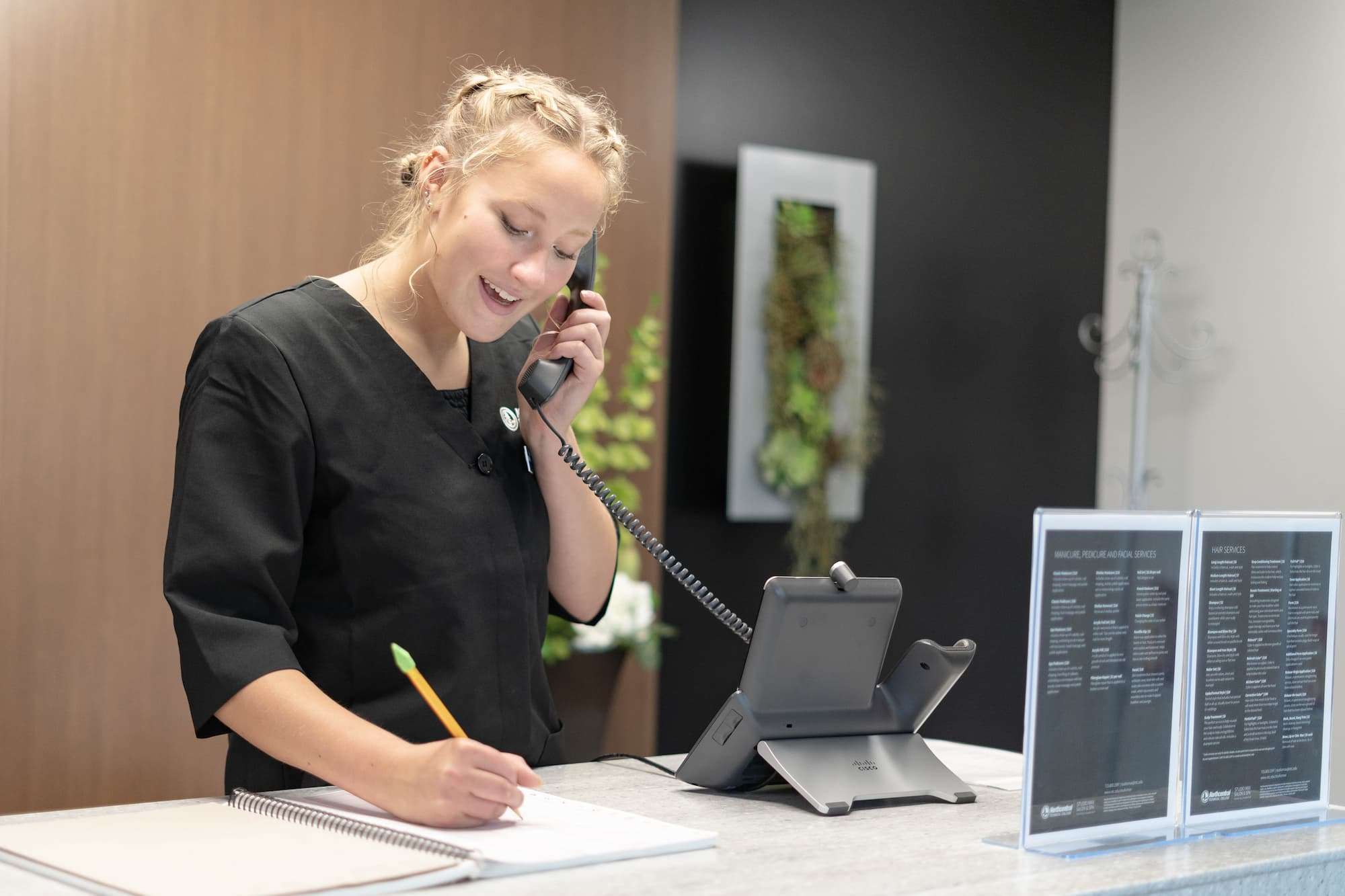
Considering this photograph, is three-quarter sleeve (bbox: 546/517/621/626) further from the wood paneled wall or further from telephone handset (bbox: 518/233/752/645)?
the wood paneled wall

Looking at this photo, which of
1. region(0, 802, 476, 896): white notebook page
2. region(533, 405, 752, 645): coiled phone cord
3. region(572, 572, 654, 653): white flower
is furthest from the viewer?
region(572, 572, 654, 653): white flower

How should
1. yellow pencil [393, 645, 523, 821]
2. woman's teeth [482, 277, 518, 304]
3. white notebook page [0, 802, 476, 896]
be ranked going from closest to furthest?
white notebook page [0, 802, 476, 896], yellow pencil [393, 645, 523, 821], woman's teeth [482, 277, 518, 304]

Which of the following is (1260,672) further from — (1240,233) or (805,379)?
(1240,233)

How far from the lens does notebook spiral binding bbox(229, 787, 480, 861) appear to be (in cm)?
113

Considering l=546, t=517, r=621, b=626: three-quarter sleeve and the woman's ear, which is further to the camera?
l=546, t=517, r=621, b=626: three-quarter sleeve

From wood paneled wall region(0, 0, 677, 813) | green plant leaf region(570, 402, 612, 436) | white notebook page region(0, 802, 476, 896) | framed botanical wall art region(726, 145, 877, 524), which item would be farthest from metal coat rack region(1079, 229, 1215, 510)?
white notebook page region(0, 802, 476, 896)

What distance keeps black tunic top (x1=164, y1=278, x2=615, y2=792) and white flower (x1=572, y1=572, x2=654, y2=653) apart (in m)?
1.53

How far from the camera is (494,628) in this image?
1653 mm

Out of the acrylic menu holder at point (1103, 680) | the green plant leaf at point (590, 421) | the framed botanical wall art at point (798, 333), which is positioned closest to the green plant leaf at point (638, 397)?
the green plant leaf at point (590, 421)

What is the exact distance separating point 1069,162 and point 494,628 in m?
3.97

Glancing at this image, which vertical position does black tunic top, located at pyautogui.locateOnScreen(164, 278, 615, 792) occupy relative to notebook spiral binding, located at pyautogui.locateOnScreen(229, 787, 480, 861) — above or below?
above

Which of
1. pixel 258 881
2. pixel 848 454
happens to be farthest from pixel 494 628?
pixel 848 454

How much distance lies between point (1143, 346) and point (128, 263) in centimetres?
335

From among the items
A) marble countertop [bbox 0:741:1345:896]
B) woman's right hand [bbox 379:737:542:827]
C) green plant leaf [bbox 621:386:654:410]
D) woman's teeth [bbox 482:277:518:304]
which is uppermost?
woman's teeth [bbox 482:277:518:304]
